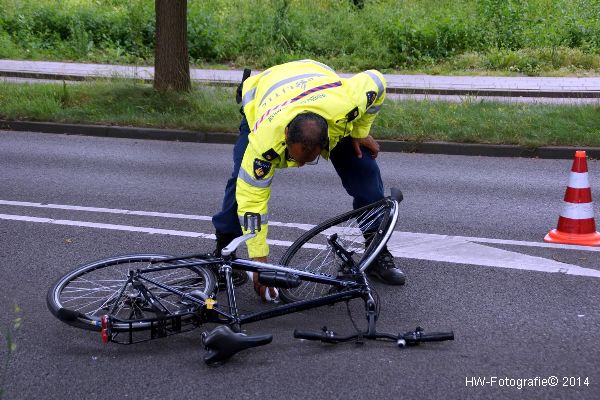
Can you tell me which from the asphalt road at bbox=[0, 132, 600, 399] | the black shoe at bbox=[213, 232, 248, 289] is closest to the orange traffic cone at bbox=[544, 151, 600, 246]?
the asphalt road at bbox=[0, 132, 600, 399]

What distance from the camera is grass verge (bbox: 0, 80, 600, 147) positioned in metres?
11.6

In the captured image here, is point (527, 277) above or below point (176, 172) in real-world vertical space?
above

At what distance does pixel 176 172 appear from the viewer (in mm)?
10469

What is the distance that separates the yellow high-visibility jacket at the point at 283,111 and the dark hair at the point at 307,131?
0.07 metres

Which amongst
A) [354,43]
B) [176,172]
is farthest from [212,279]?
[354,43]

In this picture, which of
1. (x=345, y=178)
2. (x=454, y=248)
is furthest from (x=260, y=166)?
(x=454, y=248)

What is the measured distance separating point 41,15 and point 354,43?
9.23 metres

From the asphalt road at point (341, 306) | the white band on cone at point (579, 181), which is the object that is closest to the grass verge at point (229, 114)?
the asphalt road at point (341, 306)

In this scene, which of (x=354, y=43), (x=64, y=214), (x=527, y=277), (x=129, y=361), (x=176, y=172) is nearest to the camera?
(x=129, y=361)

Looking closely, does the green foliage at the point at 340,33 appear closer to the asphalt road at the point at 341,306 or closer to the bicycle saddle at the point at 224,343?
the asphalt road at the point at 341,306

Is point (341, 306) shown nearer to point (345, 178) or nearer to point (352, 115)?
point (345, 178)

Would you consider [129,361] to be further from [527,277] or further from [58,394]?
[527,277]

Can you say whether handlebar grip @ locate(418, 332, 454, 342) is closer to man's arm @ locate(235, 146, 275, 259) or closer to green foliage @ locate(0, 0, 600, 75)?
man's arm @ locate(235, 146, 275, 259)

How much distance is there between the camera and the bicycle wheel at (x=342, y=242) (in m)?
5.42
